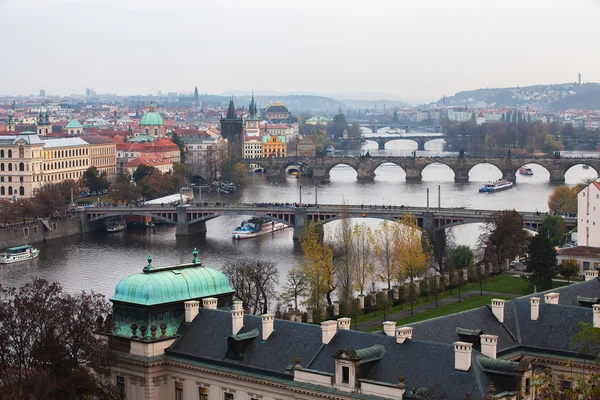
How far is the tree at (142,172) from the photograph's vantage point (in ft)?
330

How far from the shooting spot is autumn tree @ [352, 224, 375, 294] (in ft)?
159

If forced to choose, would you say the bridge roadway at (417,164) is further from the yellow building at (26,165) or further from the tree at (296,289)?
the tree at (296,289)

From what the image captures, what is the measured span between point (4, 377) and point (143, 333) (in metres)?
4.01

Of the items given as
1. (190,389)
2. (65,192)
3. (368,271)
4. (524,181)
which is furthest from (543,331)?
(524,181)

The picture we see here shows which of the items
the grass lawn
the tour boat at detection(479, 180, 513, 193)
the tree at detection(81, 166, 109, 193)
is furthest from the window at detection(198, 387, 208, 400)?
the tour boat at detection(479, 180, 513, 193)

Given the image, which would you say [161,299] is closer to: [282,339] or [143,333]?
[143,333]

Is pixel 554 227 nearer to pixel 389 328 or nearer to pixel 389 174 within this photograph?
pixel 389 328

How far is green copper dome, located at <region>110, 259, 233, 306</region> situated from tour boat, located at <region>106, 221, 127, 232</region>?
5004 centimetres

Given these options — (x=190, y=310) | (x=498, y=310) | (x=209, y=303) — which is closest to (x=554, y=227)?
(x=498, y=310)

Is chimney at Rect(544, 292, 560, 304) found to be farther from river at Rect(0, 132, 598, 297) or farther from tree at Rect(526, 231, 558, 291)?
river at Rect(0, 132, 598, 297)

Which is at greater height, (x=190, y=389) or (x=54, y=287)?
(x=54, y=287)

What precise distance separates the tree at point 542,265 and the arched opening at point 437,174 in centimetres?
7306

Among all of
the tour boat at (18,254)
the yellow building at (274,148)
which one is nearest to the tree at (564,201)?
the tour boat at (18,254)

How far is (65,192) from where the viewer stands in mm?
87812
